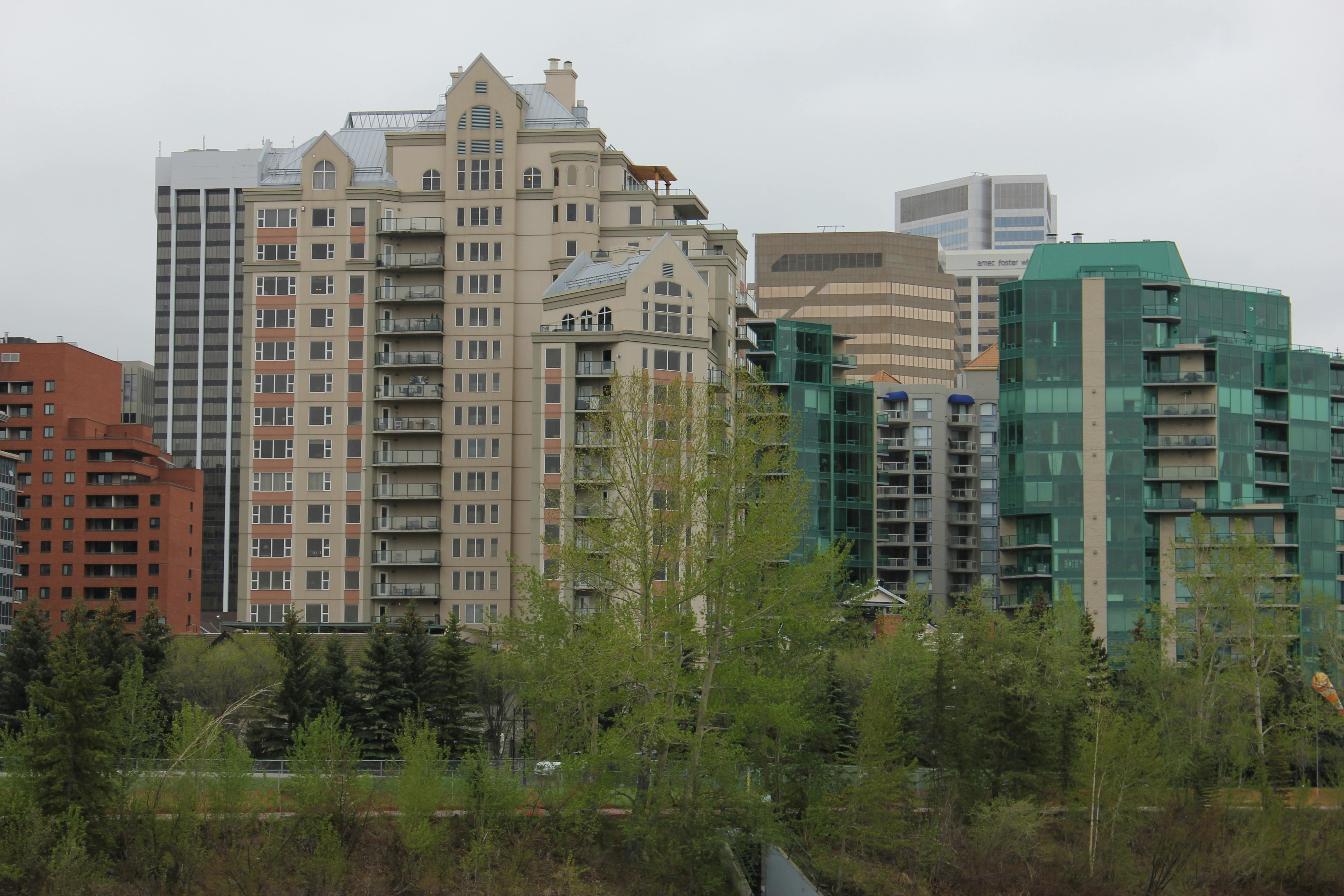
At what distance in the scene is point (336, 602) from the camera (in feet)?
408

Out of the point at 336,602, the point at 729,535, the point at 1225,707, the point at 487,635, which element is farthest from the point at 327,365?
the point at 1225,707

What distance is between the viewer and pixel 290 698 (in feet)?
257

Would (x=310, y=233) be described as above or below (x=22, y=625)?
above

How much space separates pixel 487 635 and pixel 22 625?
26297mm

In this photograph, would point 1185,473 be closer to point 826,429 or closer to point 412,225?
point 826,429

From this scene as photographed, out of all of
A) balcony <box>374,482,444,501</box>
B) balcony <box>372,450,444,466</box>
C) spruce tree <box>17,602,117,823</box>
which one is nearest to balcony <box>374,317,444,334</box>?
balcony <box>372,450,444,466</box>

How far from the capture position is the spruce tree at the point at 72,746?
58875 mm

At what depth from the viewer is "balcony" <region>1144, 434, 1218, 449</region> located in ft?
429

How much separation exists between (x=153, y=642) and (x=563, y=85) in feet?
224

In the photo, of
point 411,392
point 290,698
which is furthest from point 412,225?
point 290,698

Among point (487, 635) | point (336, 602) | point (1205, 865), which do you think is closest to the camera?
point (1205, 865)

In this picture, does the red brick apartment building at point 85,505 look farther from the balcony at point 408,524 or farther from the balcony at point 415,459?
the balcony at point 415,459

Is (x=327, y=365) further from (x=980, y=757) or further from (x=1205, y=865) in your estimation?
(x=1205, y=865)

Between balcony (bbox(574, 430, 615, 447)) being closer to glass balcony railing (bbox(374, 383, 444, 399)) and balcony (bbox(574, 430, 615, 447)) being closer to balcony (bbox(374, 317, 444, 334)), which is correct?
glass balcony railing (bbox(374, 383, 444, 399))
